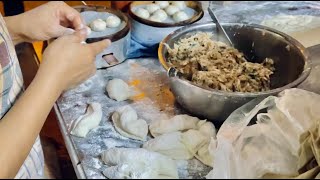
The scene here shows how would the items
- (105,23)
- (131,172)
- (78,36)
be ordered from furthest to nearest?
(105,23) → (78,36) → (131,172)

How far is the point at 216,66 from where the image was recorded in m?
1.03

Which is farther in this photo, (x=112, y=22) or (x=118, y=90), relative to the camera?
(x=112, y=22)

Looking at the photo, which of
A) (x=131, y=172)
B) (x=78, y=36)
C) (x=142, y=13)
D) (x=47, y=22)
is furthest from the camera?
(x=142, y=13)

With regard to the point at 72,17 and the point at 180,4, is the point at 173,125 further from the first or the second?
the point at 180,4

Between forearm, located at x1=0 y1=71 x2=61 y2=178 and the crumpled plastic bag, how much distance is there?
1.19ft

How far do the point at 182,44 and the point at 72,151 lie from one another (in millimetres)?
388

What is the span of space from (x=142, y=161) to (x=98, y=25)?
20.3 inches

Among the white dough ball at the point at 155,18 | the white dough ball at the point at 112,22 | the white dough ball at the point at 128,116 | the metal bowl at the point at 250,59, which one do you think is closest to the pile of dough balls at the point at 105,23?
the white dough ball at the point at 112,22

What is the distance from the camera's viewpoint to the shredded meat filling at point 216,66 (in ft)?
3.18

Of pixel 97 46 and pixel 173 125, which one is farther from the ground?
pixel 97 46

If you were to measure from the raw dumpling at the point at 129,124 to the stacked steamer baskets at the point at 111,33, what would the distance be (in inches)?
9.2

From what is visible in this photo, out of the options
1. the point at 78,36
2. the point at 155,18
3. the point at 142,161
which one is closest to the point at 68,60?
the point at 78,36

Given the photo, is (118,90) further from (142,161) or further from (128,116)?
(142,161)

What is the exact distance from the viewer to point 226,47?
1122 millimetres
